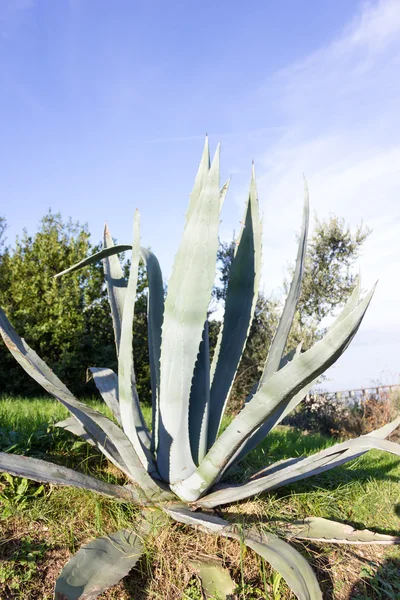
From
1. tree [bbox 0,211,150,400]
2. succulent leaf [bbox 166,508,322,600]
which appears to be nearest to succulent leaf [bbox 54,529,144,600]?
succulent leaf [bbox 166,508,322,600]

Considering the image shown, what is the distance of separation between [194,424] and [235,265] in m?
0.80

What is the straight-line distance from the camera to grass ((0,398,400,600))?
2.13 meters

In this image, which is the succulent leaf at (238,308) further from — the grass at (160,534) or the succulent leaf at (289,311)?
the grass at (160,534)

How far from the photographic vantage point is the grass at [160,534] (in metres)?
2.13

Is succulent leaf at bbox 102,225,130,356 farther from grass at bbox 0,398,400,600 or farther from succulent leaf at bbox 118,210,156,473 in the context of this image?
grass at bbox 0,398,400,600

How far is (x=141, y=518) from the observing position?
7.76ft

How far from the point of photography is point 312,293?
1223 centimetres

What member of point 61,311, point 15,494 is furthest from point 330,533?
point 61,311

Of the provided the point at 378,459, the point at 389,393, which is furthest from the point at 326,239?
the point at 378,459

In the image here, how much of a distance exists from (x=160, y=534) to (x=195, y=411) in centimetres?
57

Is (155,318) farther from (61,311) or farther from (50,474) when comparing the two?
(61,311)

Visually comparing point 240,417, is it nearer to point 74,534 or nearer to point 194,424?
point 194,424

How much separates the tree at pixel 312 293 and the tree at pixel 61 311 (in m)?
2.30

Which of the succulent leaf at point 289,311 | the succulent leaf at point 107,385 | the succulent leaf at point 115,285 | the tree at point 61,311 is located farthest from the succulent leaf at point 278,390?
the tree at point 61,311
